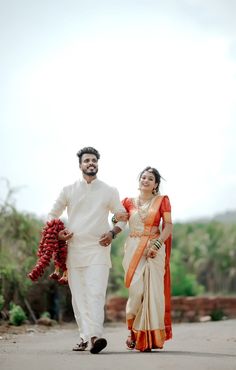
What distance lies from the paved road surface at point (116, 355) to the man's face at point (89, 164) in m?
2.05

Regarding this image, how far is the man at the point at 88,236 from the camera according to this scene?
30.1ft

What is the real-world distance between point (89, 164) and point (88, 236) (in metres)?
0.84

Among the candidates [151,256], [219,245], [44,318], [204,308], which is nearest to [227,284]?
[219,245]

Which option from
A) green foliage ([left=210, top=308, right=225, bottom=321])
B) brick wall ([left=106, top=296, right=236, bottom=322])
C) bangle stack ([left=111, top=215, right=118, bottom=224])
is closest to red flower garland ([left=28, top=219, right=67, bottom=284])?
bangle stack ([left=111, top=215, right=118, bottom=224])

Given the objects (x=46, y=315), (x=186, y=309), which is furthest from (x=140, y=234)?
(x=186, y=309)

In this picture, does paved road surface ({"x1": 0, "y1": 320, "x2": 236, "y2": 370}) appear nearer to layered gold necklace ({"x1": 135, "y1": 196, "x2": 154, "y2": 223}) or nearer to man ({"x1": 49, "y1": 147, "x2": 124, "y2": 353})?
man ({"x1": 49, "y1": 147, "x2": 124, "y2": 353})

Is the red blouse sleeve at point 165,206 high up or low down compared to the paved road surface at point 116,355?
up

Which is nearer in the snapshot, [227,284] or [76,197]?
[76,197]

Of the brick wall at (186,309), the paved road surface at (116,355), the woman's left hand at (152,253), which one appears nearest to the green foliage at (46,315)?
the paved road surface at (116,355)

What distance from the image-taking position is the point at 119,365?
7410 mm

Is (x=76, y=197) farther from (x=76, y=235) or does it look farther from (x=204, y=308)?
(x=204, y=308)

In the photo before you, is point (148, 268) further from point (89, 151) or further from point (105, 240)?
point (89, 151)

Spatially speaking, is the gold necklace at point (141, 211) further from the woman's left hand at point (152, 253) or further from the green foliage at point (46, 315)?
the green foliage at point (46, 315)

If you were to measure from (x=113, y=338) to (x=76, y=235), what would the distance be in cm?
300
